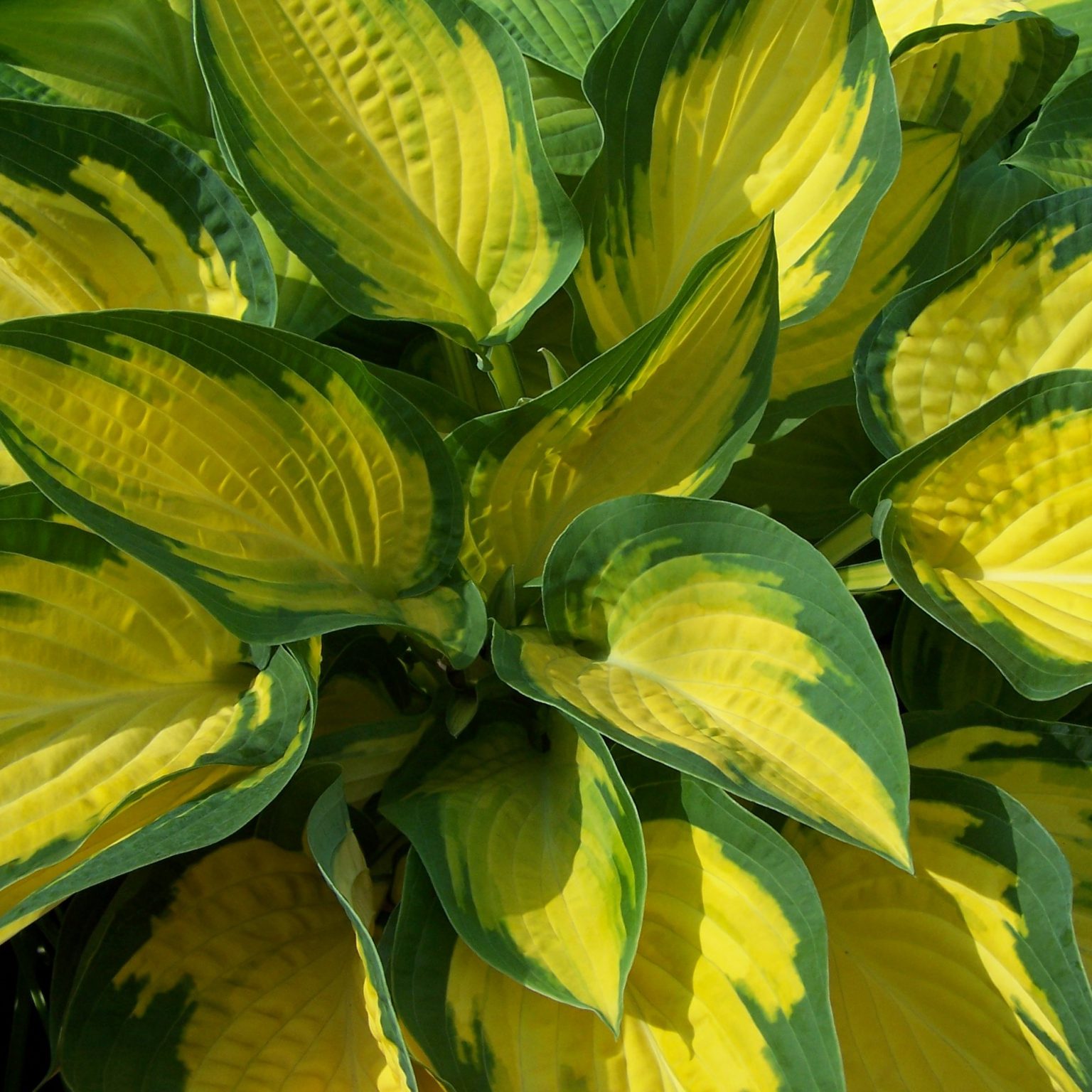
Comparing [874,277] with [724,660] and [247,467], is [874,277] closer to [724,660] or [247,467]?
[724,660]

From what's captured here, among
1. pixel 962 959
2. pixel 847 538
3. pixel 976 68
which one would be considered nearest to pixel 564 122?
pixel 976 68

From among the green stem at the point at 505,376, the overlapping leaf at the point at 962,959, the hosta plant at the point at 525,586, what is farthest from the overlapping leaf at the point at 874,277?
the overlapping leaf at the point at 962,959

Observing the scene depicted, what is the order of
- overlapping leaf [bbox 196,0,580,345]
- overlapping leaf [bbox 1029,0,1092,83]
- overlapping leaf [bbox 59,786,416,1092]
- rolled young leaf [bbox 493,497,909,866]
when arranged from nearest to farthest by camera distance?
rolled young leaf [bbox 493,497,909,866] → overlapping leaf [bbox 59,786,416,1092] → overlapping leaf [bbox 196,0,580,345] → overlapping leaf [bbox 1029,0,1092,83]

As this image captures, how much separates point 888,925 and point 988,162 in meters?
0.80

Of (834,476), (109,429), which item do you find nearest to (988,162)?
(834,476)

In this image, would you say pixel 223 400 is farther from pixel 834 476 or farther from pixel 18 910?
pixel 834 476

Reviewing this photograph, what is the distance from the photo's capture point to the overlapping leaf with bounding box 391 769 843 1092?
0.68 m

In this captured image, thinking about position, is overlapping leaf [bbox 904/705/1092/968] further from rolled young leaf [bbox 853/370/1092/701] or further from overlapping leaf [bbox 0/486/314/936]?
overlapping leaf [bbox 0/486/314/936]

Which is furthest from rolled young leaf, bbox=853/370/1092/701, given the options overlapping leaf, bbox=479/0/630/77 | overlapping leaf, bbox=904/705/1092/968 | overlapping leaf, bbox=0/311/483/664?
overlapping leaf, bbox=479/0/630/77

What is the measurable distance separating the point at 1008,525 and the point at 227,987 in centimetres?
64

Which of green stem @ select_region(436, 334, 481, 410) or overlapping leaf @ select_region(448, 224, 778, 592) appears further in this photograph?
green stem @ select_region(436, 334, 481, 410)

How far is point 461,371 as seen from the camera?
3.34 ft

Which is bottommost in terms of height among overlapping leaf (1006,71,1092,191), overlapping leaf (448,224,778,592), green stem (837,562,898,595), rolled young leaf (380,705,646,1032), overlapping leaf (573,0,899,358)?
green stem (837,562,898,595)

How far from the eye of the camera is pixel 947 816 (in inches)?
31.3
